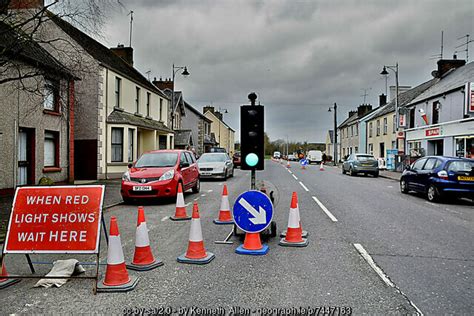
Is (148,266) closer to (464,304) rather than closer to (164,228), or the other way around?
(164,228)

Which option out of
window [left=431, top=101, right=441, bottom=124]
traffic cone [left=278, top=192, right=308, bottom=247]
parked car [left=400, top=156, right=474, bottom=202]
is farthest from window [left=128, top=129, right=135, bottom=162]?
window [left=431, top=101, right=441, bottom=124]

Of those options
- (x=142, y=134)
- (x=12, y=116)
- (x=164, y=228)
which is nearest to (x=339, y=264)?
(x=164, y=228)

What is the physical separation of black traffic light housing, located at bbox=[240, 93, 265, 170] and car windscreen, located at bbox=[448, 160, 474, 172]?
869 centimetres

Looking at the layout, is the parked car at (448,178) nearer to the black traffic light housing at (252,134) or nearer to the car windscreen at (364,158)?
the black traffic light housing at (252,134)

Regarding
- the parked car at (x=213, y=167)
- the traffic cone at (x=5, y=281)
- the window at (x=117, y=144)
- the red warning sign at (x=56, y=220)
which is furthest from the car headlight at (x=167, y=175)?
the window at (x=117, y=144)

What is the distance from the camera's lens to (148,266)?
5254 mm

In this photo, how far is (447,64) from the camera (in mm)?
32938

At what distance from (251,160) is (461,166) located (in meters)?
9.01

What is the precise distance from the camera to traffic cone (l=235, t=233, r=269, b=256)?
597cm

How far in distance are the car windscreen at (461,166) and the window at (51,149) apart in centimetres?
1528

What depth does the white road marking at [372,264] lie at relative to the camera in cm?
473

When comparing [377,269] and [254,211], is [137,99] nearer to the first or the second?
[254,211]

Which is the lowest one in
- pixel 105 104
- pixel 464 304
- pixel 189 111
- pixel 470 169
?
pixel 464 304

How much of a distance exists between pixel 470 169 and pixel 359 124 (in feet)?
137
